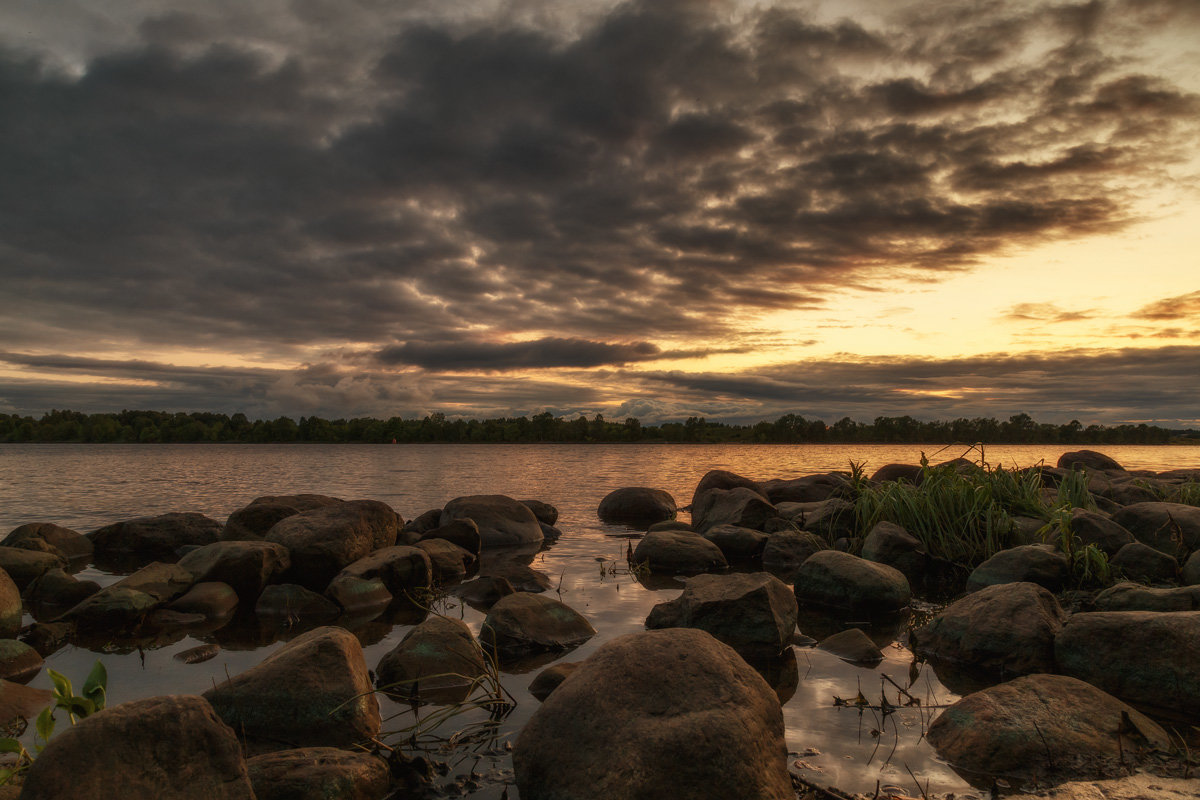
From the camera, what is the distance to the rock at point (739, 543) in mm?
13328

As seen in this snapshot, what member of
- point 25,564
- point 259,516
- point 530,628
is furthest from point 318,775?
point 259,516

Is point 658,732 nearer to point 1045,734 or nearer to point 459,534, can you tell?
point 1045,734

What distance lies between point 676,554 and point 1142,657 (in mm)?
7366

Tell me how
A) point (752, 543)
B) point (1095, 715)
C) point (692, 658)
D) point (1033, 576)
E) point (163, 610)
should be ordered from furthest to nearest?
point (752, 543) < point (163, 610) < point (1033, 576) < point (1095, 715) < point (692, 658)

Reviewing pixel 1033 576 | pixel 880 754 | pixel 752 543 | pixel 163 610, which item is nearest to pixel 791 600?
pixel 880 754

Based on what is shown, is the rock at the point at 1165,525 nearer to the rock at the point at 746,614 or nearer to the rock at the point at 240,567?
the rock at the point at 746,614

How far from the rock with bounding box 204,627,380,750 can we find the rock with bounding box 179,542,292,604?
5.13m

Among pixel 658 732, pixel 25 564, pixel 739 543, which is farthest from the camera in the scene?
pixel 739 543

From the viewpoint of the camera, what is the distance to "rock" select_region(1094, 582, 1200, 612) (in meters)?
6.57

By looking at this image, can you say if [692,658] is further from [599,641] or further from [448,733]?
[599,641]

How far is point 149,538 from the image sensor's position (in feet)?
47.4

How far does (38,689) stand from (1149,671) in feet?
32.1

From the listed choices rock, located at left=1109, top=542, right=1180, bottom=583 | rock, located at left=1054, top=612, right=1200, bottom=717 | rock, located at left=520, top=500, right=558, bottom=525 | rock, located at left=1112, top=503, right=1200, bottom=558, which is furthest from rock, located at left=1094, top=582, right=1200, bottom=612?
rock, located at left=520, top=500, right=558, bottom=525

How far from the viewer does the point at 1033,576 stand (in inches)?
335
